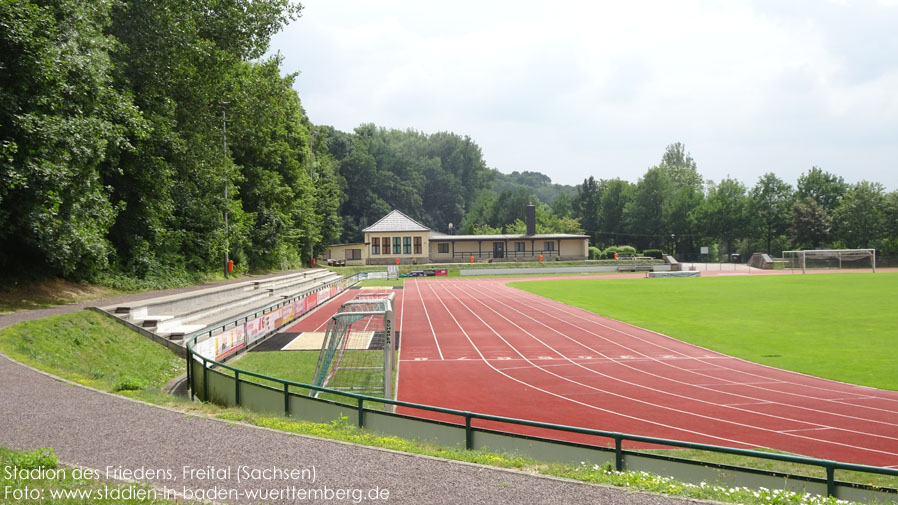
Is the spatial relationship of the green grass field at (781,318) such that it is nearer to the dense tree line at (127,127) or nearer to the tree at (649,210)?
the dense tree line at (127,127)

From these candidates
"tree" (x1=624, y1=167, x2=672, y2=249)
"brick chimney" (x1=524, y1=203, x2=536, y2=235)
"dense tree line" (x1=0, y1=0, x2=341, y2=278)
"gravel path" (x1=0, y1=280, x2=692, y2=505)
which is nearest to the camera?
"gravel path" (x1=0, y1=280, x2=692, y2=505)

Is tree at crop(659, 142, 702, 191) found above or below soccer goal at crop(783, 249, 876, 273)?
above

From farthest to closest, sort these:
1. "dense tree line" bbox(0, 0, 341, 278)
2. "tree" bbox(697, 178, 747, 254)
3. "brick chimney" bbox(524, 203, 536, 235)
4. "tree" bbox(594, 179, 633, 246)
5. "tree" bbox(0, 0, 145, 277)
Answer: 1. "tree" bbox(594, 179, 633, 246)
2. "tree" bbox(697, 178, 747, 254)
3. "brick chimney" bbox(524, 203, 536, 235)
4. "dense tree line" bbox(0, 0, 341, 278)
5. "tree" bbox(0, 0, 145, 277)

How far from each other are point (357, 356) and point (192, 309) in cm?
761

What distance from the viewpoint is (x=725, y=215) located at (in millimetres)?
83688

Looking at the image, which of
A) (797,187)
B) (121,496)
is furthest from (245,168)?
(797,187)

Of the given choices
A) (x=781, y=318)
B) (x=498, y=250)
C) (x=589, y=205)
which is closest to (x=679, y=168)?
(x=589, y=205)

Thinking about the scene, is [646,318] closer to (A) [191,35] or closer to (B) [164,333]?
(B) [164,333]

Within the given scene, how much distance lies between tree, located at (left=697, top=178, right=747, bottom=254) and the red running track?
228ft

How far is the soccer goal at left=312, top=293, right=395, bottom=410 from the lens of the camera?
11.4 m

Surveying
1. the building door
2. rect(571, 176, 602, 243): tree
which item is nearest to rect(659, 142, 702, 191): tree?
rect(571, 176, 602, 243): tree

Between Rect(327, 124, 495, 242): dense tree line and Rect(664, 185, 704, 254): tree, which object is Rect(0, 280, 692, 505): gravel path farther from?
Rect(664, 185, 704, 254): tree

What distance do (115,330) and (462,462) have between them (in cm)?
1247

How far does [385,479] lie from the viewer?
5.76 m
